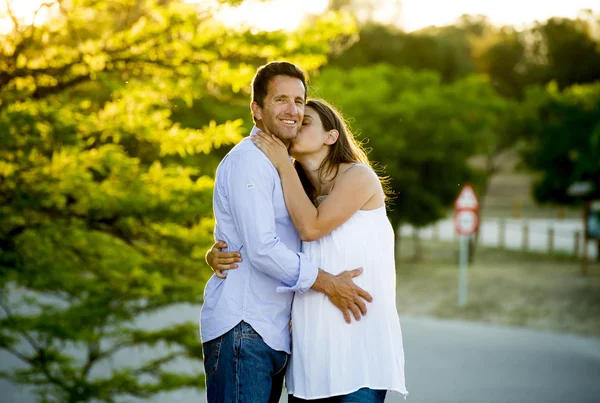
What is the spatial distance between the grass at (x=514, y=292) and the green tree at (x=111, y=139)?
34.6 feet

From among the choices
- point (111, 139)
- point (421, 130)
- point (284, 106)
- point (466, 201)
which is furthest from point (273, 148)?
point (421, 130)

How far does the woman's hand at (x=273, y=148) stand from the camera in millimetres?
2980

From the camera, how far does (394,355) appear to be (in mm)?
2980

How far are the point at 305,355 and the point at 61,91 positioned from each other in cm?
471

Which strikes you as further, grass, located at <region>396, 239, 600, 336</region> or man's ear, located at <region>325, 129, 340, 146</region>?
grass, located at <region>396, 239, 600, 336</region>

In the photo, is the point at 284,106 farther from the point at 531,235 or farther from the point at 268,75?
the point at 531,235

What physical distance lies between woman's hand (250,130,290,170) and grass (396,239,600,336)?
45.2 ft

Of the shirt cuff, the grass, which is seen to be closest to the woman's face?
the shirt cuff

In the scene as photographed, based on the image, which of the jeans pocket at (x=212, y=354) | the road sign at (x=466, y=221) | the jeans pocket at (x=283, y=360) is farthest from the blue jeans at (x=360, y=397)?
the road sign at (x=466, y=221)

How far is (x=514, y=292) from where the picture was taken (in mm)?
19000

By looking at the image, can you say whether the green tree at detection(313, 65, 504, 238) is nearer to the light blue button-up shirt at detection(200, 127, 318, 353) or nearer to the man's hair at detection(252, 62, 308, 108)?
the man's hair at detection(252, 62, 308, 108)

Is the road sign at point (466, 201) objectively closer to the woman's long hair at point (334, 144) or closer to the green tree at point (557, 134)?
the green tree at point (557, 134)

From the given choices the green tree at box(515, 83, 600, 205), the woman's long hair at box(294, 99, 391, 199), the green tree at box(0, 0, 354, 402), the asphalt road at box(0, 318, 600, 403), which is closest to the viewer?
the woman's long hair at box(294, 99, 391, 199)

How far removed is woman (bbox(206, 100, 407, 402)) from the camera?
2.94 m
